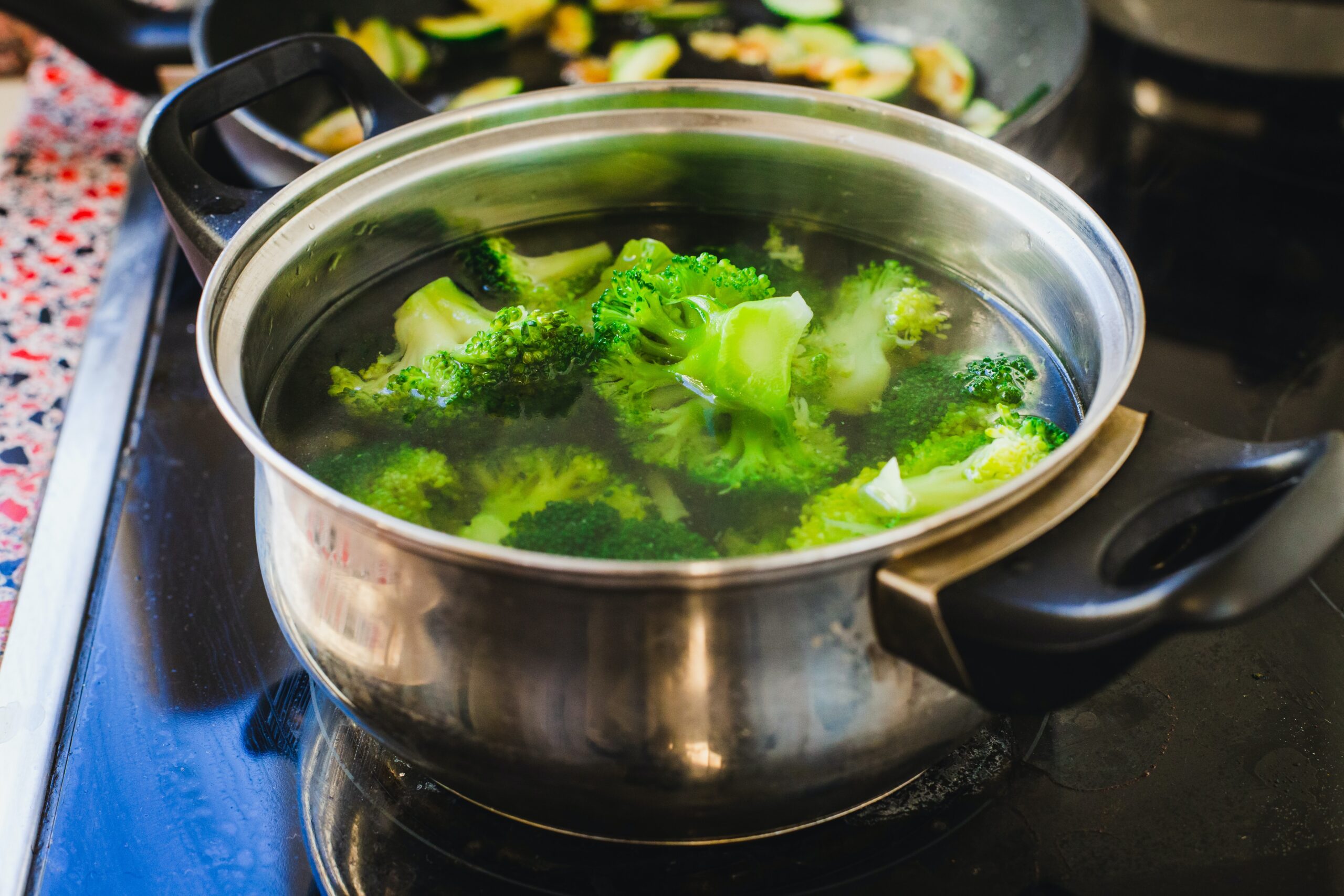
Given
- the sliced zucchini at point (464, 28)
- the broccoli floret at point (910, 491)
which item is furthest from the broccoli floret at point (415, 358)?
the sliced zucchini at point (464, 28)

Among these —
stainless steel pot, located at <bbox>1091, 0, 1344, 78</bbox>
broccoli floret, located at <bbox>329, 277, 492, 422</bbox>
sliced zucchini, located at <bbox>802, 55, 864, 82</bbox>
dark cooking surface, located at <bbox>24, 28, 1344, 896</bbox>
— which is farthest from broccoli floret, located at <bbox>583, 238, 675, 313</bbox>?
stainless steel pot, located at <bbox>1091, 0, 1344, 78</bbox>

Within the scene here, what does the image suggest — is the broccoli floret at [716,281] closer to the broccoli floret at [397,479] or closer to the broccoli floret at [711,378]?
the broccoli floret at [711,378]

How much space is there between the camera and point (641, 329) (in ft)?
3.23

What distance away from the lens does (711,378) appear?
0.95 meters

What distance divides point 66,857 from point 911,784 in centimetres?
68

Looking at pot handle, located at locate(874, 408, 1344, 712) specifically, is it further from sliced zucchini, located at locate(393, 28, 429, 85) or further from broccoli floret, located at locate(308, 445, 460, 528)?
sliced zucchini, located at locate(393, 28, 429, 85)

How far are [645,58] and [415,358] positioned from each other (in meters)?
1.19

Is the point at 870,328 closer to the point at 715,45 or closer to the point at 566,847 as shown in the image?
the point at 566,847

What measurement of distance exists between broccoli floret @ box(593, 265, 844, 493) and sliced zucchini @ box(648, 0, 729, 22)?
51.4 inches

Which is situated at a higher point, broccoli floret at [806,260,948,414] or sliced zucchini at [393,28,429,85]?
broccoli floret at [806,260,948,414]

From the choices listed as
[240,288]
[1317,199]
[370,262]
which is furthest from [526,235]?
[1317,199]

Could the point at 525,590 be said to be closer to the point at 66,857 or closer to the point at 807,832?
the point at 807,832

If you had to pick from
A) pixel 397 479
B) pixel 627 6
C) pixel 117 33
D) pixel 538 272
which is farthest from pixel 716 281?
pixel 627 6

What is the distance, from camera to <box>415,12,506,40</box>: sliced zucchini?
204 centimetres
